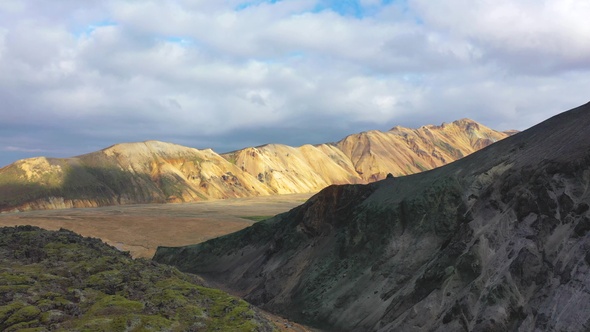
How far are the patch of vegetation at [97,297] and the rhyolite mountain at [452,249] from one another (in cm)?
1324

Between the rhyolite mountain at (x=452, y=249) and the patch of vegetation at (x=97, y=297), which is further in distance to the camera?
the rhyolite mountain at (x=452, y=249)

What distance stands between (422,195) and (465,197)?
4754mm

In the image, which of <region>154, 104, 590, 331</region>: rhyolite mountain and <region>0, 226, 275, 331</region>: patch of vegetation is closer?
<region>0, 226, 275, 331</region>: patch of vegetation

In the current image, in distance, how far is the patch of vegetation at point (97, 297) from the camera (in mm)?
20938

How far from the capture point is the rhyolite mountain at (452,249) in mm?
24359

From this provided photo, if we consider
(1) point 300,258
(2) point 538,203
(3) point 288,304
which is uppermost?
(2) point 538,203

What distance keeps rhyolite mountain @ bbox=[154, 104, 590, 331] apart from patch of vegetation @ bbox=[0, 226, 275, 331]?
13236 mm

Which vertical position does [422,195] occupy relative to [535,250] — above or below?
above

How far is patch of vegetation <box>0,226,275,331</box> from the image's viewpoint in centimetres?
2094

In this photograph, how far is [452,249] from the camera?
31875 millimetres

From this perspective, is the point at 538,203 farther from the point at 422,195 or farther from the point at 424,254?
the point at 422,195

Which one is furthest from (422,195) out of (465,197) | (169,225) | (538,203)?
(169,225)

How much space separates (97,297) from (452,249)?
24684 mm

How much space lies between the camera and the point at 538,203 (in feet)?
93.4
